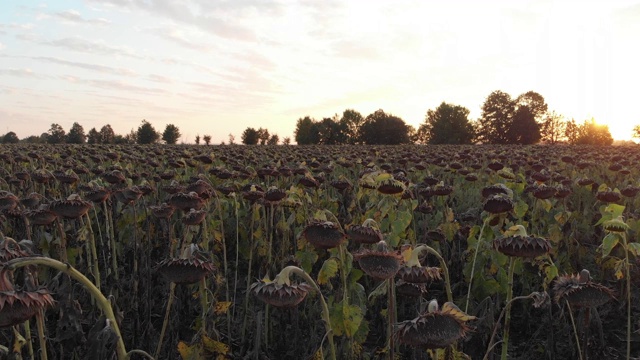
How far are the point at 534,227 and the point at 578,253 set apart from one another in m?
0.47

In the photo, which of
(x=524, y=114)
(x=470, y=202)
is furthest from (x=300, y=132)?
(x=470, y=202)

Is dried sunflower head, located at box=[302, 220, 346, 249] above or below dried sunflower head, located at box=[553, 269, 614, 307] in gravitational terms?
above

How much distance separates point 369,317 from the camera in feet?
13.8

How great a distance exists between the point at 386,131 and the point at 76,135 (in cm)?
4328

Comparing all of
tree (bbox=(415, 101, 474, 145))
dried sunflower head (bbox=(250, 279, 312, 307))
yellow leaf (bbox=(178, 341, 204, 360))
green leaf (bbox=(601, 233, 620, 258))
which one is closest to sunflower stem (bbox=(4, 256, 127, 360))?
dried sunflower head (bbox=(250, 279, 312, 307))

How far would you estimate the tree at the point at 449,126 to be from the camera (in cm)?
8700

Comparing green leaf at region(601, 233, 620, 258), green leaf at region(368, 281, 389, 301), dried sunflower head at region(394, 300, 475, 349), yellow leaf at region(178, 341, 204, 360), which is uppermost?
green leaf at region(601, 233, 620, 258)

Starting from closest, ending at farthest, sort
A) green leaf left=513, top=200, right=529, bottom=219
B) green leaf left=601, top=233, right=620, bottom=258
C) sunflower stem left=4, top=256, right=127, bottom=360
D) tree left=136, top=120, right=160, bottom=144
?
1. sunflower stem left=4, top=256, right=127, bottom=360
2. green leaf left=601, top=233, right=620, bottom=258
3. green leaf left=513, top=200, right=529, bottom=219
4. tree left=136, top=120, right=160, bottom=144

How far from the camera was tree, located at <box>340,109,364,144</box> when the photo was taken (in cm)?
8468

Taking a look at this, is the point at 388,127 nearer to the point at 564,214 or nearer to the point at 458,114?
the point at 458,114

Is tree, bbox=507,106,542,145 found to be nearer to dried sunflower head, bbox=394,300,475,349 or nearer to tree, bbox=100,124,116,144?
tree, bbox=100,124,116,144

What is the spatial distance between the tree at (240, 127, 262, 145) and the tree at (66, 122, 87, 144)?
23.4 meters

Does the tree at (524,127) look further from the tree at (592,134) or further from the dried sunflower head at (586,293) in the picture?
the dried sunflower head at (586,293)

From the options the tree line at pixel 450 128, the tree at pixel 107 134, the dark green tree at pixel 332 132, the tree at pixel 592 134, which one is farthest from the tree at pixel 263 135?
the tree at pixel 592 134
